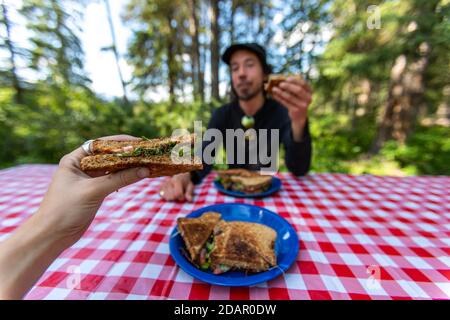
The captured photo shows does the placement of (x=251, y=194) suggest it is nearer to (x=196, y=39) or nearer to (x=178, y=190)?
(x=178, y=190)

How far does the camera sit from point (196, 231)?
119 cm

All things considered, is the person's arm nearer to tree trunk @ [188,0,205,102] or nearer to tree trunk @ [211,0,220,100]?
tree trunk @ [211,0,220,100]

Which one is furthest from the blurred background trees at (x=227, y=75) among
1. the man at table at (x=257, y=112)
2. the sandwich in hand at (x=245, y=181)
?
the sandwich in hand at (x=245, y=181)

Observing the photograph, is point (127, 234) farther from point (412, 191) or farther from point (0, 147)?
point (0, 147)

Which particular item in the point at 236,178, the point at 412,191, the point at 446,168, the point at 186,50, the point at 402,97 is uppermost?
the point at 186,50

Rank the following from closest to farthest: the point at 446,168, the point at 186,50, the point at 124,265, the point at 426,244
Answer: the point at 124,265 → the point at 426,244 → the point at 446,168 → the point at 186,50

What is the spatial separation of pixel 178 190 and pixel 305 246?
1.08 meters

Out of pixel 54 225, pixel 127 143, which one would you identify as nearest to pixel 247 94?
pixel 127 143

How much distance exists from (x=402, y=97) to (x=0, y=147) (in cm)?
1252

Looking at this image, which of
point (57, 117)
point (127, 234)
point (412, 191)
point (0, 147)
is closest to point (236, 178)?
point (127, 234)

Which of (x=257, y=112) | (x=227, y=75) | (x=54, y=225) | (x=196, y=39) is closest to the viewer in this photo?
→ (x=54, y=225)

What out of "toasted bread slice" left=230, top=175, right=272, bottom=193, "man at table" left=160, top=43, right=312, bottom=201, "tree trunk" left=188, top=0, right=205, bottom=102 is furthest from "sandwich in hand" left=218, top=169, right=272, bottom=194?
"tree trunk" left=188, top=0, right=205, bottom=102

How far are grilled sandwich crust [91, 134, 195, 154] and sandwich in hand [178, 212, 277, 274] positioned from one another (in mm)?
510

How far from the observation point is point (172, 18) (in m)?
9.58
